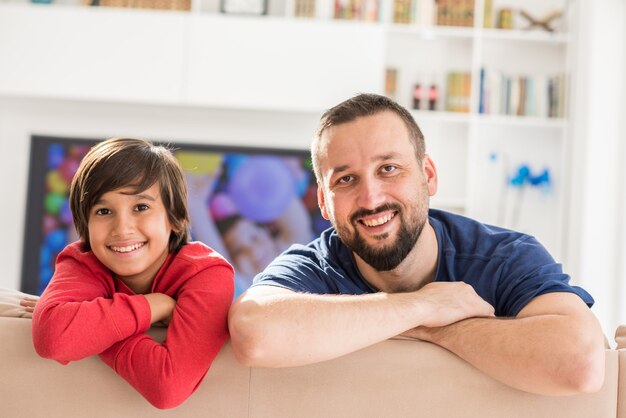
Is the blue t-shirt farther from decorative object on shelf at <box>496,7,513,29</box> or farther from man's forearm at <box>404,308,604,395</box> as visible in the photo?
decorative object on shelf at <box>496,7,513,29</box>

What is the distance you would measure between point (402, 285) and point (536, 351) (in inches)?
21.8

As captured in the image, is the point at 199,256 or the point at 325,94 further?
the point at 325,94

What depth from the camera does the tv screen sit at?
4812mm

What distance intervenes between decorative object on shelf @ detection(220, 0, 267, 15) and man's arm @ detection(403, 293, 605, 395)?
3.55m

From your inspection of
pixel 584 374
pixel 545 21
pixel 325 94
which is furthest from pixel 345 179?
pixel 545 21

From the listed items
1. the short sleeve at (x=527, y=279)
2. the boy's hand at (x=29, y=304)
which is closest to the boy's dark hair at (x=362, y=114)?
the short sleeve at (x=527, y=279)

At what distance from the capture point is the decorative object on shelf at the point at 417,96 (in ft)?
15.9

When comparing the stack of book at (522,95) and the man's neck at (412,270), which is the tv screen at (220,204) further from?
the man's neck at (412,270)

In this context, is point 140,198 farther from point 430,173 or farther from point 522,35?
point 522,35

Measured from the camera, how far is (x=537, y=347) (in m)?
1.44

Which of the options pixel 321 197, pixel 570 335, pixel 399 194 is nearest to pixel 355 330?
pixel 570 335

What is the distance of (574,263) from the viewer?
4.60m

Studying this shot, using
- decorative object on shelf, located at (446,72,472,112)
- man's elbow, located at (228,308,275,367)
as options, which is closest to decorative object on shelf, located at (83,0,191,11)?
decorative object on shelf, located at (446,72,472,112)

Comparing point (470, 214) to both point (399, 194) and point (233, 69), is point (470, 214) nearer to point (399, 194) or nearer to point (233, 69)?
point (233, 69)
